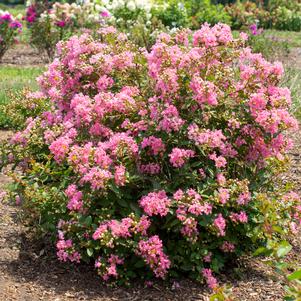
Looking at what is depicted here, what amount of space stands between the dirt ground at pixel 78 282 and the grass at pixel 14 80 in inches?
116

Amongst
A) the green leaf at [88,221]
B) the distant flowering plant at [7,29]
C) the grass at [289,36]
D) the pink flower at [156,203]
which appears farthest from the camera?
the grass at [289,36]

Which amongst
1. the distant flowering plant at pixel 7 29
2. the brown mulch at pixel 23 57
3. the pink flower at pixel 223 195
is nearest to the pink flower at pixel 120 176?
the pink flower at pixel 223 195

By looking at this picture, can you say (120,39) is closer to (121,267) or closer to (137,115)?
(137,115)

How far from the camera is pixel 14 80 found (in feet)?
A: 30.4

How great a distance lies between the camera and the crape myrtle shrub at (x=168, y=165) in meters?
3.64

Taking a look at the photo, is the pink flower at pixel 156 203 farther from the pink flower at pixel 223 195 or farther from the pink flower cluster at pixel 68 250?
the pink flower cluster at pixel 68 250

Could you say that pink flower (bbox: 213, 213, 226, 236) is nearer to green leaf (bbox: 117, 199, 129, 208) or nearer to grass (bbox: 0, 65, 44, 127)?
→ green leaf (bbox: 117, 199, 129, 208)

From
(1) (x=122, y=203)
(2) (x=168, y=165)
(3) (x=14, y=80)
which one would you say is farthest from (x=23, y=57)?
(1) (x=122, y=203)

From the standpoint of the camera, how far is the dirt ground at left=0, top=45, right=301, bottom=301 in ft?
12.3

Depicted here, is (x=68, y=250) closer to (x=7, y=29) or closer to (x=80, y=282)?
(x=80, y=282)

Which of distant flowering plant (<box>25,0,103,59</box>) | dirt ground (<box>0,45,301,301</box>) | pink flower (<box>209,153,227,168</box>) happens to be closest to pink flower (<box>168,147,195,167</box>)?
pink flower (<box>209,153,227,168</box>)

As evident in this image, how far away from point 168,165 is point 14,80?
5.82m

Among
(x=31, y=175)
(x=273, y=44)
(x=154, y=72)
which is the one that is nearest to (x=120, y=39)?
(x=154, y=72)

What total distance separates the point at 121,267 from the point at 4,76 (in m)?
6.81
